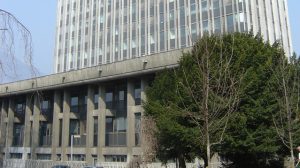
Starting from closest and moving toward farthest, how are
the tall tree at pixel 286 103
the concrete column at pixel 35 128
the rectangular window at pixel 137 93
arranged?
the tall tree at pixel 286 103 < the rectangular window at pixel 137 93 < the concrete column at pixel 35 128

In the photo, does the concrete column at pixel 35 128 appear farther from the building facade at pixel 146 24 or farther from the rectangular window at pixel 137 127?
the building facade at pixel 146 24

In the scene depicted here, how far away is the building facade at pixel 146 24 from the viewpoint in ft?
186

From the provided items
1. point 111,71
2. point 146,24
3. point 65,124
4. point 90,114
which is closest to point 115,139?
point 90,114

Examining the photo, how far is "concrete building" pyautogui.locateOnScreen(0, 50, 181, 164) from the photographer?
40.3 m

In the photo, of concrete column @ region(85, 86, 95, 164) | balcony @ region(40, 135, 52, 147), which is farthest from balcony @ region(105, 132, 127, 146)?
balcony @ region(40, 135, 52, 147)

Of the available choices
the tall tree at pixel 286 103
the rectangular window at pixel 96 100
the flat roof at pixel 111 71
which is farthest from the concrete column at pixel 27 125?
the tall tree at pixel 286 103

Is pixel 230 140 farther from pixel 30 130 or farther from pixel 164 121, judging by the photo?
pixel 30 130

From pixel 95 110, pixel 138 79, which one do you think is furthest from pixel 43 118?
pixel 138 79

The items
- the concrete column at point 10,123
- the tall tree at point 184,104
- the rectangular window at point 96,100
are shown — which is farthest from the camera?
the concrete column at point 10,123

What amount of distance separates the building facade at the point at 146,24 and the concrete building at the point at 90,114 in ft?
40.1

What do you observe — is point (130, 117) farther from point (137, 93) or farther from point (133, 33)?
point (133, 33)

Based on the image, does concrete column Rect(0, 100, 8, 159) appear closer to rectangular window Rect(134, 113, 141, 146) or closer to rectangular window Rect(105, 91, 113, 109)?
rectangular window Rect(105, 91, 113, 109)

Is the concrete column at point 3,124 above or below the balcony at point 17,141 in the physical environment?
above

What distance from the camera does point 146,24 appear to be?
68.0 meters
